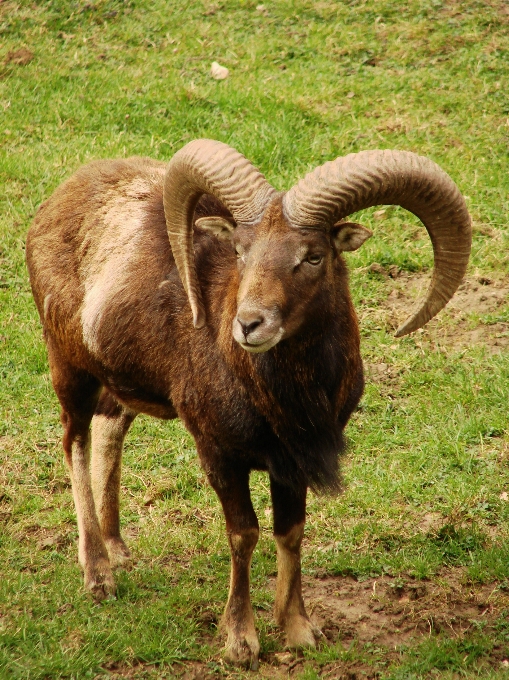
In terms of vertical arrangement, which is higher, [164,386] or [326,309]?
[326,309]

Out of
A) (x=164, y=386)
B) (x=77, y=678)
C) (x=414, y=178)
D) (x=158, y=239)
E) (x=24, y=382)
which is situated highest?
(x=414, y=178)

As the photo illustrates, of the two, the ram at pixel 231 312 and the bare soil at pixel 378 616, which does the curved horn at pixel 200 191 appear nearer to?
the ram at pixel 231 312

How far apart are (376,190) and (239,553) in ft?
8.50

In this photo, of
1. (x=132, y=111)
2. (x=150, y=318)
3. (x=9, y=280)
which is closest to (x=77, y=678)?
(x=150, y=318)

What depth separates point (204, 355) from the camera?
6145mm

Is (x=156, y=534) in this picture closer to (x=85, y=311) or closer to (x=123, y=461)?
(x=123, y=461)

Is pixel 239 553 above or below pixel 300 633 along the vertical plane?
above

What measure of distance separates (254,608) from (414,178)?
3.37 metres

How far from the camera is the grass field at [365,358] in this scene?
6.44 metres

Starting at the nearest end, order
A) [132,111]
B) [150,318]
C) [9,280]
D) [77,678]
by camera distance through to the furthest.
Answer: [77,678]
[150,318]
[9,280]
[132,111]

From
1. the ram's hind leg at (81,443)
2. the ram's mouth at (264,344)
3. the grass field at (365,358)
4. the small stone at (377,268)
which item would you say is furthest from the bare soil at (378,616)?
the small stone at (377,268)

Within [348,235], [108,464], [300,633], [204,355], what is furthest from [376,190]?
[108,464]

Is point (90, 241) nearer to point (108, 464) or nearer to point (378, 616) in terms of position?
point (108, 464)

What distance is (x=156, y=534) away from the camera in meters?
7.71
